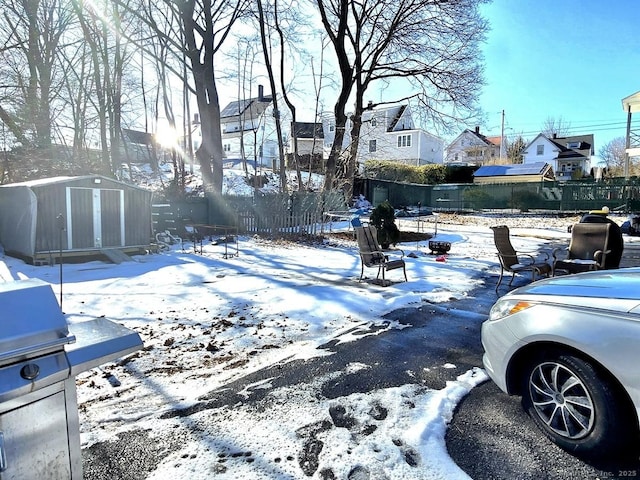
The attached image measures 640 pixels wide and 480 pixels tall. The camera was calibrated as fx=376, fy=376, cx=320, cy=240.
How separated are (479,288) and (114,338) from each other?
6.23m

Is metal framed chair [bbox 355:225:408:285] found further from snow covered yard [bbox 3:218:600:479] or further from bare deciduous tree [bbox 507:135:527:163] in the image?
bare deciduous tree [bbox 507:135:527:163]

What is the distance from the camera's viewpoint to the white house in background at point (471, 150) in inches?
2026

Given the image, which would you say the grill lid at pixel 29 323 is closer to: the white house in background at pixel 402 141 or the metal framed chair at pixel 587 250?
the metal framed chair at pixel 587 250

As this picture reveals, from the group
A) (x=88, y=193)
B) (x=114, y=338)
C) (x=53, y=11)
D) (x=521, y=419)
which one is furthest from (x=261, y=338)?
(x=53, y=11)

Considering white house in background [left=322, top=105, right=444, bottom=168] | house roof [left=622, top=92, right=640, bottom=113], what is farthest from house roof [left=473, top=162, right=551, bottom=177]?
house roof [left=622, top=92, right=640, bottom=113]

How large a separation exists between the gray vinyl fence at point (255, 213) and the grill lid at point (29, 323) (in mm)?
12353

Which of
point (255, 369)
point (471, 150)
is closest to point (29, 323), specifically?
point (255, 369)

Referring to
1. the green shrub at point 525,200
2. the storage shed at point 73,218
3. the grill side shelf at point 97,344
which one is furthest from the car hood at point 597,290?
the green shrub at point 525,200

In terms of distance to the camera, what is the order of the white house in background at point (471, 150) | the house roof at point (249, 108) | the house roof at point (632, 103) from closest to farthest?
1. the house roof at point (632, 103)
2. the house roof at point (249, 108)
3. the white house in background at point (471, 150)

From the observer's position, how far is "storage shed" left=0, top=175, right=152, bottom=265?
8.65 meters

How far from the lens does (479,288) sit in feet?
21.4

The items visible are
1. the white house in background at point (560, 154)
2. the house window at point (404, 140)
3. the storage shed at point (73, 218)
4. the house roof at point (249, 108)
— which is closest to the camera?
the storage shed at point (73, 218)

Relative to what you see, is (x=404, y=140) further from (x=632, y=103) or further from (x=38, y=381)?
(x=38, y=381)

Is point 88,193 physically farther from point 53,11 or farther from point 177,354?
point 53,11
